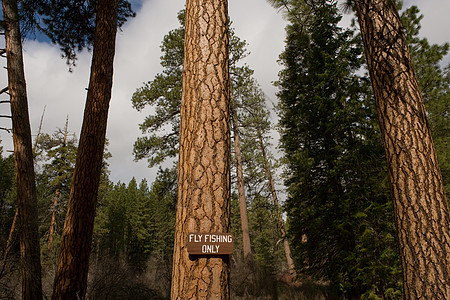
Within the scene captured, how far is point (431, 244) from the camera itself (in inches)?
118

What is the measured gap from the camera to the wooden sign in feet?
6.06

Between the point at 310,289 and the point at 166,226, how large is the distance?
30.8 m

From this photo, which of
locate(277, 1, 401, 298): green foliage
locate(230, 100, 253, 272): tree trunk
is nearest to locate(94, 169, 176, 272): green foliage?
locate(230, 100, 253, 272): tree trunk

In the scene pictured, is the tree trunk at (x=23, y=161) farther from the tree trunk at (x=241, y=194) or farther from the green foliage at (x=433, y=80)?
the green foliage at (x=433, y=80)

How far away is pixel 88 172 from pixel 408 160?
459cm

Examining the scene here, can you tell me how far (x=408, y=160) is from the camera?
3.29 meters

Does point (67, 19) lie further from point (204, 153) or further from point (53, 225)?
point (53, 225)

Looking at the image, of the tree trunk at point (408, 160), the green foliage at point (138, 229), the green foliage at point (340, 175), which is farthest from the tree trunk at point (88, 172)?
the green foliage at point (138, 229)

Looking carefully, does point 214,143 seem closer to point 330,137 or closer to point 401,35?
point 401,35

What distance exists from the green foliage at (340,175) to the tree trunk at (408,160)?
172 cm

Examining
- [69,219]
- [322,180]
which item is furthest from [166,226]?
[69,219]

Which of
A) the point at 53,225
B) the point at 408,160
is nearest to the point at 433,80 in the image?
the point at 408,160

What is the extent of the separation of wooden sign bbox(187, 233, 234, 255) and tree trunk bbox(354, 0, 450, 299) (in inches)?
98.8

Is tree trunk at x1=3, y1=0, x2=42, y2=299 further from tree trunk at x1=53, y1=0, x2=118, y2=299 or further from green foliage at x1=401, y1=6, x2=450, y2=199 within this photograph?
green foliage at x1=401, y1=6, x2=450, y2=199
